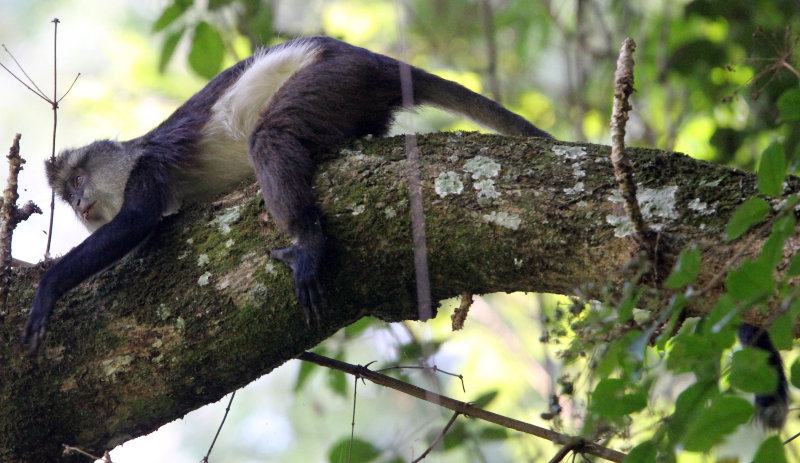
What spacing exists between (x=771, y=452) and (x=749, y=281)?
11.5 inches

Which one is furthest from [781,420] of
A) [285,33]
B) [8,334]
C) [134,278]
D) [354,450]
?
[285,33]

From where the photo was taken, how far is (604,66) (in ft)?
20.1

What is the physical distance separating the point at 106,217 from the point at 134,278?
1.68m

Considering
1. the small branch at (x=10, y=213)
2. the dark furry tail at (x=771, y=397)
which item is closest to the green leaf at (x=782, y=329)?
the dark furry tail at (x=771, y=397)

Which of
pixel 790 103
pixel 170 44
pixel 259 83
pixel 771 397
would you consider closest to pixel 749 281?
pixel 790 103

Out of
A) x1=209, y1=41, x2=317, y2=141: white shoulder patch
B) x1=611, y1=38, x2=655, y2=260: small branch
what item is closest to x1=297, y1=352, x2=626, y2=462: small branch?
x1=611, y1=38, x2=655, y2=260: small branch

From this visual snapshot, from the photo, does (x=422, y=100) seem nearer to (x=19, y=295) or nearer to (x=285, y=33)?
(x=285, y=33)

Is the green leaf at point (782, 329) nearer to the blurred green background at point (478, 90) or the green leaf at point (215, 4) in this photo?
the blurred green background at point (478, 90)

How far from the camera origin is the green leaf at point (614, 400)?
4.65 ft

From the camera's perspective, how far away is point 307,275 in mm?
2719

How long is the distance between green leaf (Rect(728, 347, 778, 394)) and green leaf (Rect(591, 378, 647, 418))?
0.17 metres

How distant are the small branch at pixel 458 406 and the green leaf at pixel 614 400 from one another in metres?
1.01

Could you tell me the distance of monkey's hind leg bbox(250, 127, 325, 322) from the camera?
2.77 metres

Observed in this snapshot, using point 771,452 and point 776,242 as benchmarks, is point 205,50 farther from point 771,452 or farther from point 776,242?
point 771,452
